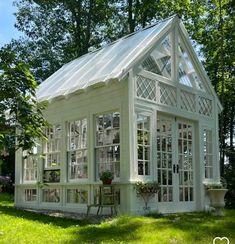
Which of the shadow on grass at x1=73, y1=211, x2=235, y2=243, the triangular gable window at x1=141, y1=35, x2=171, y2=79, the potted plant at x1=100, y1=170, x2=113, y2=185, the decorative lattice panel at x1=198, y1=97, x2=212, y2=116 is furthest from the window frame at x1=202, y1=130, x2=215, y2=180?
the potted plant at x1=100, y1=170, x2=113, y2=185

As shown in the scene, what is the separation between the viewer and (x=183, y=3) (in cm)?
2488

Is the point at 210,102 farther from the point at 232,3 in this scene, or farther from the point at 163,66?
the point at 232,3

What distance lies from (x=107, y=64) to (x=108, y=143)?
222 centimetres

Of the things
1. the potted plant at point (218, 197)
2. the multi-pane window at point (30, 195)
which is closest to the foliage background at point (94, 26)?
the multi-pane window at point (30, 195)

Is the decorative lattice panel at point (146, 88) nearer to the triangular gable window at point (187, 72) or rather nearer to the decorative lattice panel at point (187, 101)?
the decorative lattice panel at point (187, 101)

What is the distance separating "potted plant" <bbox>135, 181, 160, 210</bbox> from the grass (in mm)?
476

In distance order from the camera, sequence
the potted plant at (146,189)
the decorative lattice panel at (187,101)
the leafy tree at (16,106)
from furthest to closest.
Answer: the decorative lattice panel at (187,101) → the potted plant at (146,189) → the leafy tree at (16,106)

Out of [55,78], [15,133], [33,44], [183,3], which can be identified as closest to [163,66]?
[55,78]

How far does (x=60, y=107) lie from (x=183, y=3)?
15.7m

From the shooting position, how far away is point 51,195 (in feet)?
38.9

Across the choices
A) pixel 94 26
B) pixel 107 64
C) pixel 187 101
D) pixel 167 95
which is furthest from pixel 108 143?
pixel 94 26

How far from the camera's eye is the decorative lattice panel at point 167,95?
34.9ft

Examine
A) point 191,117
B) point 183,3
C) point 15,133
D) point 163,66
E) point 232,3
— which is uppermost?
point 183,3

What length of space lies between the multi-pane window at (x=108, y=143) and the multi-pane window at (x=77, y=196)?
676mm
